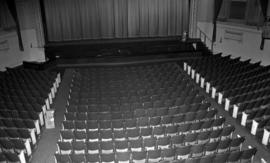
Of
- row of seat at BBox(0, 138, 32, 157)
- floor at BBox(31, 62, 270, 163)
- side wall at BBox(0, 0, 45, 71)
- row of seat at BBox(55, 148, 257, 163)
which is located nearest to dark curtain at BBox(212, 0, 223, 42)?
floor at BBox(31, 62, 270, 163)

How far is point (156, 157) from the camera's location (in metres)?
6.94

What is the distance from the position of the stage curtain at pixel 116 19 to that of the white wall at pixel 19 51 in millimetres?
1443

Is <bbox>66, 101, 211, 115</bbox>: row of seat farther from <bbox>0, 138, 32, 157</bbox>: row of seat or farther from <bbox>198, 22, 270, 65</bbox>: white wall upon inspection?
<bbox>198, 22, 270, 65</bbox>: white wall

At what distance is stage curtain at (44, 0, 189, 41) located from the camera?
18656 mm

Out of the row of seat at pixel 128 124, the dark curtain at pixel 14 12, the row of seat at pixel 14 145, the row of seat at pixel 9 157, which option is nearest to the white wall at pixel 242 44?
the row of seat at pixel 128 124

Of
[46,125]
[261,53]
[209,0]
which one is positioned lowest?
[46,125]

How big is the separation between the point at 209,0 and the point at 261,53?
5.16 m

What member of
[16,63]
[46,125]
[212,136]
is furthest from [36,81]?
[212,136]

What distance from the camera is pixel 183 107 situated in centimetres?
923

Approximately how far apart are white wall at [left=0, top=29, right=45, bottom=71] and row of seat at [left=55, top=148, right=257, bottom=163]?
1127 cm

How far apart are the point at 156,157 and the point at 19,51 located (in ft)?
42.6

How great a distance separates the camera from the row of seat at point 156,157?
651 centimetres

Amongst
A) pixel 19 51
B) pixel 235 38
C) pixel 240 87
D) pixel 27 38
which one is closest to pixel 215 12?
pixel 235 38

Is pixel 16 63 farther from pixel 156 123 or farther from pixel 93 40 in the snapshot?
pixel 156 123
